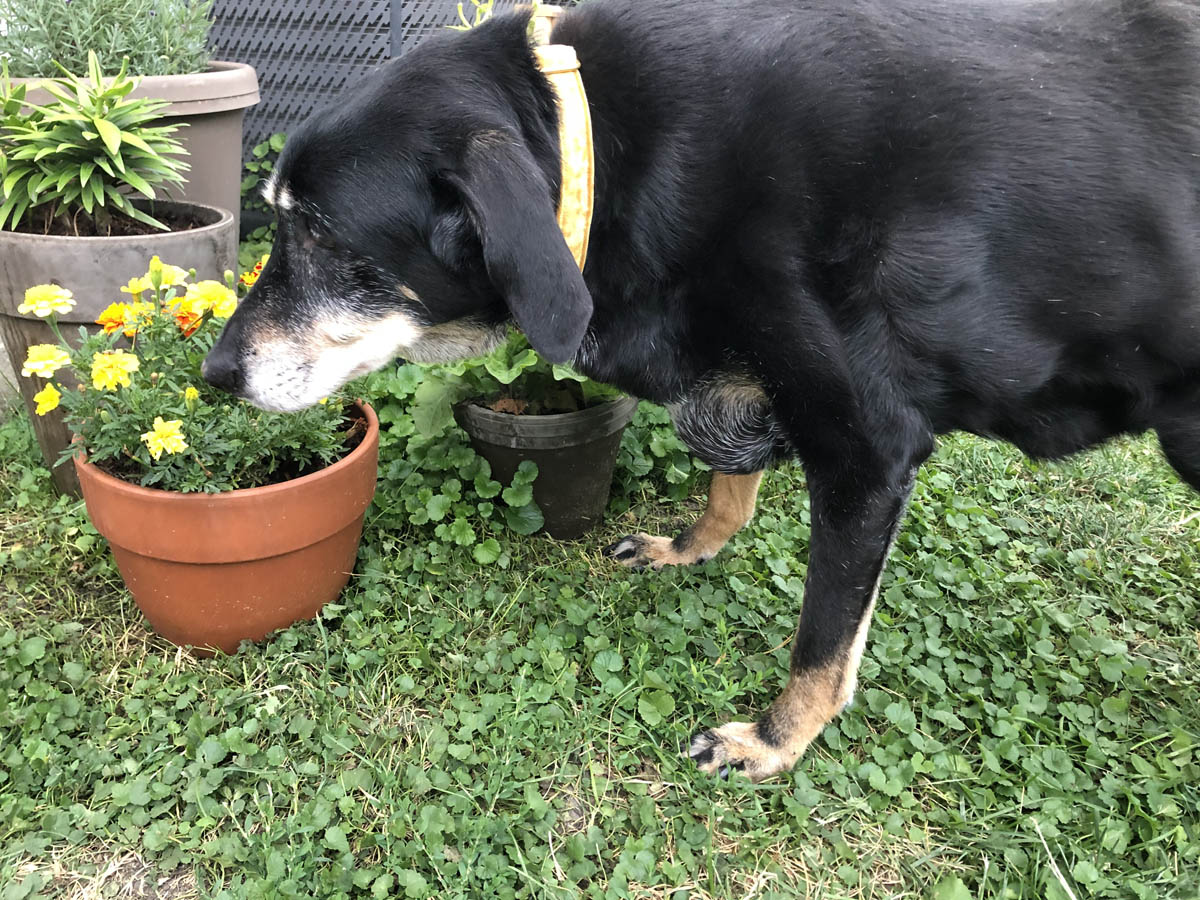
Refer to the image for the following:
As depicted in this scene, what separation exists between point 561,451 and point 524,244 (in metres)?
1.22

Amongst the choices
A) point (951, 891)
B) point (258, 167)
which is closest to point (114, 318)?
point (951, 891)

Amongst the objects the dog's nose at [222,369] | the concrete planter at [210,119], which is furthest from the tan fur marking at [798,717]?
the concrete planter at [210,119]

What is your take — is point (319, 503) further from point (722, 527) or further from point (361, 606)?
point (722, 527)

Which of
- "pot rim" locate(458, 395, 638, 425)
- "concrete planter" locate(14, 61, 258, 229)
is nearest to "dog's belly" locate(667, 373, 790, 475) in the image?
"pot rim" locate(458, 395, 638, 425)

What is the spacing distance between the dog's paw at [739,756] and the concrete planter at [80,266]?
2104mm

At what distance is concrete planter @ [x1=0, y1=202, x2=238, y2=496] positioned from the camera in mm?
2490

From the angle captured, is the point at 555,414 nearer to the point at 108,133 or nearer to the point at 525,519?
the point at 525,519

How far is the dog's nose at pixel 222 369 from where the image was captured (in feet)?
6.55

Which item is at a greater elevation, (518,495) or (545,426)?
(545,426)

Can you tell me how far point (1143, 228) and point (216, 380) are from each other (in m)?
2.19

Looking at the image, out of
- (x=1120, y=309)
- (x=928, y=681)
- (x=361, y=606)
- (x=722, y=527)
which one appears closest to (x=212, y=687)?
(x=361, y=606)

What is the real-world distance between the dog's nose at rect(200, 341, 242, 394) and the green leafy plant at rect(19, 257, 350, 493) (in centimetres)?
16

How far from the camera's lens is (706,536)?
286cm

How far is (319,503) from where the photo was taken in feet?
7.38
